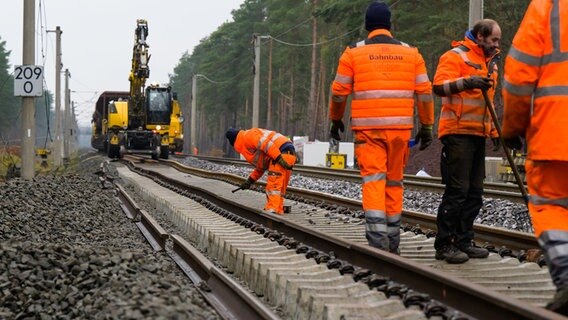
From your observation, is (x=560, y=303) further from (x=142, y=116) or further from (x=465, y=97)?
(x=142, y=116)

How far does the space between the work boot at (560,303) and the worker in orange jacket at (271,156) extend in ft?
→ 20.2

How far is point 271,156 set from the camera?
972 cm

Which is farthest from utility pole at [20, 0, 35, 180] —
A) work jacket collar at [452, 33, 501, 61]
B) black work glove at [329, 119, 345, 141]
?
work jacket collar at [452, 33, 501, 61]

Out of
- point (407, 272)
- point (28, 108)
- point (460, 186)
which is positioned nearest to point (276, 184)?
point (460, 186)

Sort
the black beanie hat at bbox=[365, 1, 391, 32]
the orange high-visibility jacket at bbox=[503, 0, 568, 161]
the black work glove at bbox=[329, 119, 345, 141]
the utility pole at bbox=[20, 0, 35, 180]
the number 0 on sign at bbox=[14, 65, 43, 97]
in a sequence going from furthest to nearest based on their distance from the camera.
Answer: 1. the utility pole at bbox=[20, 0, 35, 180]
2. the number 0 on sign at bbox=[14, 65, 43, 97]
3. the black work glove at bbox=[329, 119, 345, 141]
4. the black beanie hat at bbox=[365, 1, 391, 32]
5. the orange high-visibility jacket at bbox=[503, 0, 568, 161]

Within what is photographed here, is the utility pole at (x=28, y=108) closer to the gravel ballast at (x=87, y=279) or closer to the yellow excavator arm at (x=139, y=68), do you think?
the gravel ballast at (x=87, y=279)

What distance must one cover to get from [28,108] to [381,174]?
41.8ft

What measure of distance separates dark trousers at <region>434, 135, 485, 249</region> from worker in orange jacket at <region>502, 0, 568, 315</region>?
6.87 ft

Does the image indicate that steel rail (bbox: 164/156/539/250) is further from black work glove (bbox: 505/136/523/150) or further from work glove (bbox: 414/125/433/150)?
black work glove (bbox: 505/136/523/150)

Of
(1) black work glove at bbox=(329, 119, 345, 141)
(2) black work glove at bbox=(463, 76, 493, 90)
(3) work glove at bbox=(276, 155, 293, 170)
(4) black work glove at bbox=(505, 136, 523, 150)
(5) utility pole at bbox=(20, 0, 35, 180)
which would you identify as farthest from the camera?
(5) utility pole at bbox=(20, 0, 35, 180)

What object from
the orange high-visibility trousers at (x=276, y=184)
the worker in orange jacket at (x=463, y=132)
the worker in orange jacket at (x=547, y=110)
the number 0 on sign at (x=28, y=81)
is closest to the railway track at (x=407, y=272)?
the worker in orange jacket at (x=463, y=132)

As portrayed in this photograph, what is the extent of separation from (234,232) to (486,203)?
434 centimetres

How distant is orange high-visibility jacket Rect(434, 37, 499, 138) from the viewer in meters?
5.68

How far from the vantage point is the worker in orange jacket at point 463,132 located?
566cm
